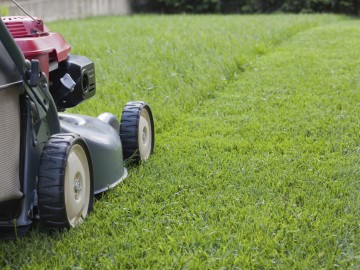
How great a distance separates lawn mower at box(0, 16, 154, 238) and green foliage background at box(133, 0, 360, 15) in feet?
42.8

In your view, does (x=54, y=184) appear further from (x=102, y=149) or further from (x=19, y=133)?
(x=102, y=149)

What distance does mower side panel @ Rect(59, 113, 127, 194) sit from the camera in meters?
2.57

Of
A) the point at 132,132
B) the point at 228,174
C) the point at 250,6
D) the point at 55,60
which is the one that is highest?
the point at 55,60

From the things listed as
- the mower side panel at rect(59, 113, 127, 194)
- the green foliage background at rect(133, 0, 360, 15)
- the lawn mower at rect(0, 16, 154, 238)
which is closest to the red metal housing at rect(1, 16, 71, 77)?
the lawn mower at rect(0, 16, 154, 238)

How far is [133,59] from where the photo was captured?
589 centimetres

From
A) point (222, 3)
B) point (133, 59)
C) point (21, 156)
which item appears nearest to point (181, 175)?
point (21, 156)

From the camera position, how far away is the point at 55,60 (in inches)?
99.8

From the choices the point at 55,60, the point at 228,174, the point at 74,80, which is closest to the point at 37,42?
the point at 55,60

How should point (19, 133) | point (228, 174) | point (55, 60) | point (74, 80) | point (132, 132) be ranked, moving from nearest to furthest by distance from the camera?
point (19, 133)
point (55, 60)
point (74, 80)
point (228, 174)
point (132, 132)

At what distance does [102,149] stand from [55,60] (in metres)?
0.41

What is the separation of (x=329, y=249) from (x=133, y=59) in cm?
406

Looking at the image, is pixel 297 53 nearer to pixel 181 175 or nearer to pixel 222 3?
pixel 181 175

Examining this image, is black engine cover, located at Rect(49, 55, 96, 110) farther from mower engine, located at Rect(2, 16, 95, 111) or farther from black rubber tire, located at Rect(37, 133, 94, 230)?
black rubber tire, located at Rect(37, 133, 94, 230)

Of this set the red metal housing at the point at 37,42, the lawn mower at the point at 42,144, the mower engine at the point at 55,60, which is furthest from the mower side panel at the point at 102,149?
the red metal housing at the point at 37,42
